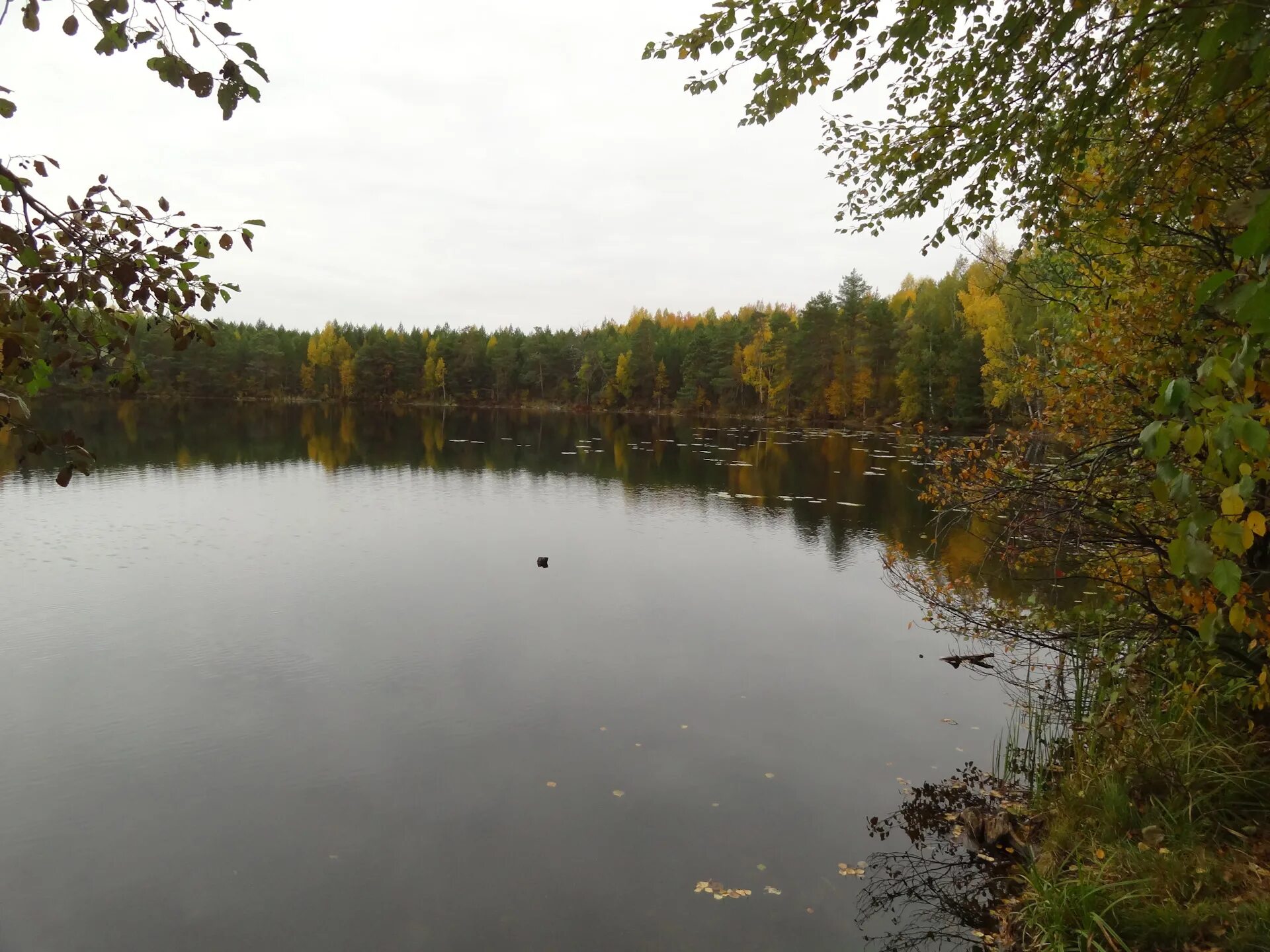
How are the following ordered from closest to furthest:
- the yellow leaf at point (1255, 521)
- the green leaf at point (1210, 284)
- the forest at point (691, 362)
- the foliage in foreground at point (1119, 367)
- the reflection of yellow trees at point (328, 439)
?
the green leaf at point (1210, 284) < the yellow leaf at point (1255, 521) < the foliage in foreground at point (1119, 367) < the reflection of yellow trees at point (328, 439) < the forest at point (691, 362)

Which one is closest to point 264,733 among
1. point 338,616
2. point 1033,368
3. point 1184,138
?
point 338,616

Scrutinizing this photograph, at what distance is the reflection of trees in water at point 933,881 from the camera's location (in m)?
6.78

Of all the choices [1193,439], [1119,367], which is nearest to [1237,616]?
[1193,439]

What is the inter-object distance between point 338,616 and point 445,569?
4.18 metres

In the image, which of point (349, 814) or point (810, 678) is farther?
point (810, 678)

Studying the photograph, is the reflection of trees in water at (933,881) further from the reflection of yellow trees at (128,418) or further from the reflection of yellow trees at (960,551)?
the reflection of yellow trees at (128,418)

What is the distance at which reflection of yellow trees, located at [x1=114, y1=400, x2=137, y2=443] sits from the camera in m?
48.7

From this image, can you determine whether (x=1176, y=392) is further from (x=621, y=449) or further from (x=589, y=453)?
(x=621, y=449)

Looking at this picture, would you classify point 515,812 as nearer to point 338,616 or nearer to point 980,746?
point 980,746

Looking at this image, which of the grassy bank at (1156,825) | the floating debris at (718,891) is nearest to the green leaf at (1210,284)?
the grassy bank at (1156,825)

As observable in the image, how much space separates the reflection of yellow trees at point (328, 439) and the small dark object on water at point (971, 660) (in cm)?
3048

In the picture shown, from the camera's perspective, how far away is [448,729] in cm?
1062

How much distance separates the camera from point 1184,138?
4.59m

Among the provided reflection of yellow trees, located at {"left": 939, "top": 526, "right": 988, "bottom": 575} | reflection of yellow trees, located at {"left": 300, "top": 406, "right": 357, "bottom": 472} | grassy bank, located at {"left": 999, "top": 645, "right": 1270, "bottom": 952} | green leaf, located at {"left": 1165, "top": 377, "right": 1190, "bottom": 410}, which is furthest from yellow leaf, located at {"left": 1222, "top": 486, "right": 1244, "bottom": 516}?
reflection of yellow trees, located at {"left": 300, "top": 406, "right": 357, "bottom": 472}
